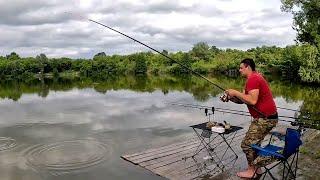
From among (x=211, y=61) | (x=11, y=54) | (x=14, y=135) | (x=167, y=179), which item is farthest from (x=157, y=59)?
(x=167, y=179)

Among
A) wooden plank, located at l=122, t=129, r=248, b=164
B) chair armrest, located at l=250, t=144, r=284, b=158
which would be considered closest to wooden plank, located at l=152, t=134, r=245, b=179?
wooden plank, located at l=122, t=129, r=248, b=164

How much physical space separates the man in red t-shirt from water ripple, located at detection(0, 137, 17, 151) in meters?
9.64

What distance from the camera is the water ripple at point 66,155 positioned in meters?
10.7

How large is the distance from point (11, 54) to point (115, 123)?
119m

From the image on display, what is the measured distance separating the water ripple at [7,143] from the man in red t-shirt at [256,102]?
964 cm

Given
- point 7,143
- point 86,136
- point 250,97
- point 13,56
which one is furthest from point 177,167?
point 13,56

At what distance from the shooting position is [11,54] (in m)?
Result: 126

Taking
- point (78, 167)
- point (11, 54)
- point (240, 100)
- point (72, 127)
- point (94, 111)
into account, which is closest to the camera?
point (240, 100)

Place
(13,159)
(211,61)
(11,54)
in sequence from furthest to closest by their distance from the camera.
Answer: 1. (11,54)
2. (211,61)
3. (13,159)

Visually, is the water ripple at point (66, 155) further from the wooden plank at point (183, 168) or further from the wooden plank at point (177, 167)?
the wooden plank at point (183, 168)

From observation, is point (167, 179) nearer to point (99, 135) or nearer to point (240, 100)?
point (240, 100)

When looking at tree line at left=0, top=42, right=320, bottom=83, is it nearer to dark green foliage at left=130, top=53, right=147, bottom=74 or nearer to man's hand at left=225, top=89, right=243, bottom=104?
dark green foliage at left=130, top=53, right=147, bottom=74

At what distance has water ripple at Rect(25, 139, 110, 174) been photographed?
10734 millimetres

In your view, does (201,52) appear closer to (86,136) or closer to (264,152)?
(86,136)
